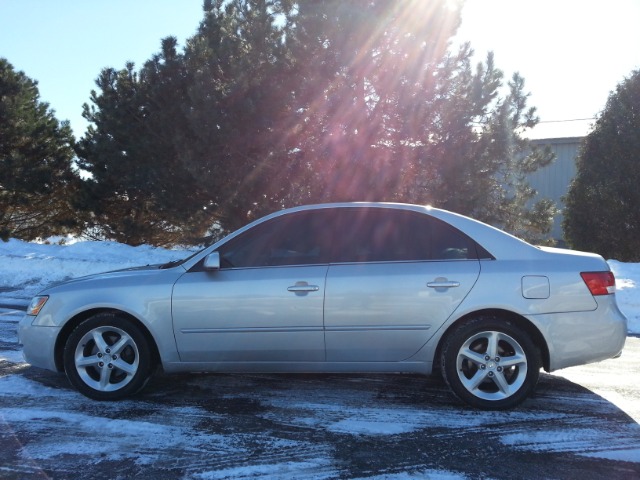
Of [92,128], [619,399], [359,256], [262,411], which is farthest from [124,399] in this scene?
[92,128]

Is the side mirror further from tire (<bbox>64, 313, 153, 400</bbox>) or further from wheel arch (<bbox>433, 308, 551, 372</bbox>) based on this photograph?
wheel arch (<bbox>433, 308, 551, 372</bbox>)

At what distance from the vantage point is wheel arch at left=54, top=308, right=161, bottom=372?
15.5 feet

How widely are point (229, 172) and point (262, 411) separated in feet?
28.1

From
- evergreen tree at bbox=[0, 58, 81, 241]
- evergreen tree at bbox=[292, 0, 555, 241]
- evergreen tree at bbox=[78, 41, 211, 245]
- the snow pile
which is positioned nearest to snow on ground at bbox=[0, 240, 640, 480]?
the snow pile

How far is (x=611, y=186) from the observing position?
1457cm

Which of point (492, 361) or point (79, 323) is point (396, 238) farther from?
point (79, 323)

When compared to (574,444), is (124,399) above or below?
above

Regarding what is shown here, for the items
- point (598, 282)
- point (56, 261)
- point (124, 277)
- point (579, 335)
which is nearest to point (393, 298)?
point (579, 335)

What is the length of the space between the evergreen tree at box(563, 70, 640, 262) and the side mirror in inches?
496

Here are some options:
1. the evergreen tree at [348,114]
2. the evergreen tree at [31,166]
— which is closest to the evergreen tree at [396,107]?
the evergreen tree at [348,114]

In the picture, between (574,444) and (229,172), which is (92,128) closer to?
(229,172)

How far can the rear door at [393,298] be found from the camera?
4441 millimetres

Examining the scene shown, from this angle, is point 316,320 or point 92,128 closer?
point 316,320

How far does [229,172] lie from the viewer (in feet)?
41.1
